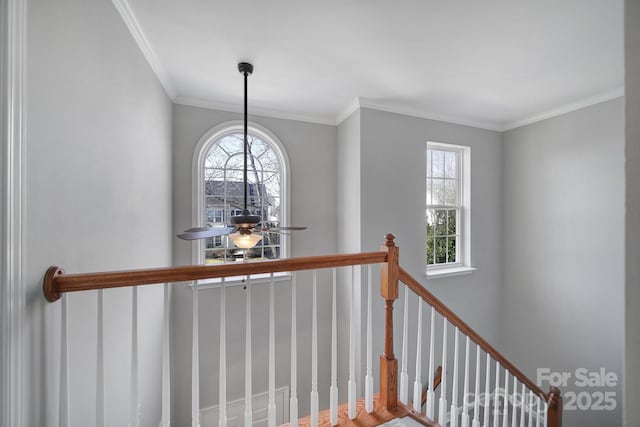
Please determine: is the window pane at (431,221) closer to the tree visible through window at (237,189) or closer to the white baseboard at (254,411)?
the tree visible through window at (237,189)

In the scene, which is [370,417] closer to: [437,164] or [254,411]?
[254,411]

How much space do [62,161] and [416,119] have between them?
3195 mm

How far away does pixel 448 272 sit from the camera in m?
3.26

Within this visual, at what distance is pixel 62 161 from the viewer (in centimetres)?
101

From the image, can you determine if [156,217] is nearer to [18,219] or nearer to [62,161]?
[62,161]

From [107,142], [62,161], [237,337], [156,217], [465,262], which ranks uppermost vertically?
[107,142]

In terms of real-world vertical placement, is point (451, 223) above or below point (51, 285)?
above

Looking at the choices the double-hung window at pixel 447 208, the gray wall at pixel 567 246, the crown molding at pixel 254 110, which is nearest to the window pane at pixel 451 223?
the double-hung window at pixel 447 208

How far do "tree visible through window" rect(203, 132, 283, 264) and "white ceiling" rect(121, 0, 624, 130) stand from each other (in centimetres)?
49

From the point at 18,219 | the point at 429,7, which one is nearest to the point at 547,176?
the point at 429,7

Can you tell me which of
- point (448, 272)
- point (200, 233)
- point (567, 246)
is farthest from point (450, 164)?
point (200, 233)

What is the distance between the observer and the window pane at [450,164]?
347 cm

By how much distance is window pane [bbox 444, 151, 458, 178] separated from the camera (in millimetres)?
3467

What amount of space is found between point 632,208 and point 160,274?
5.14ft
